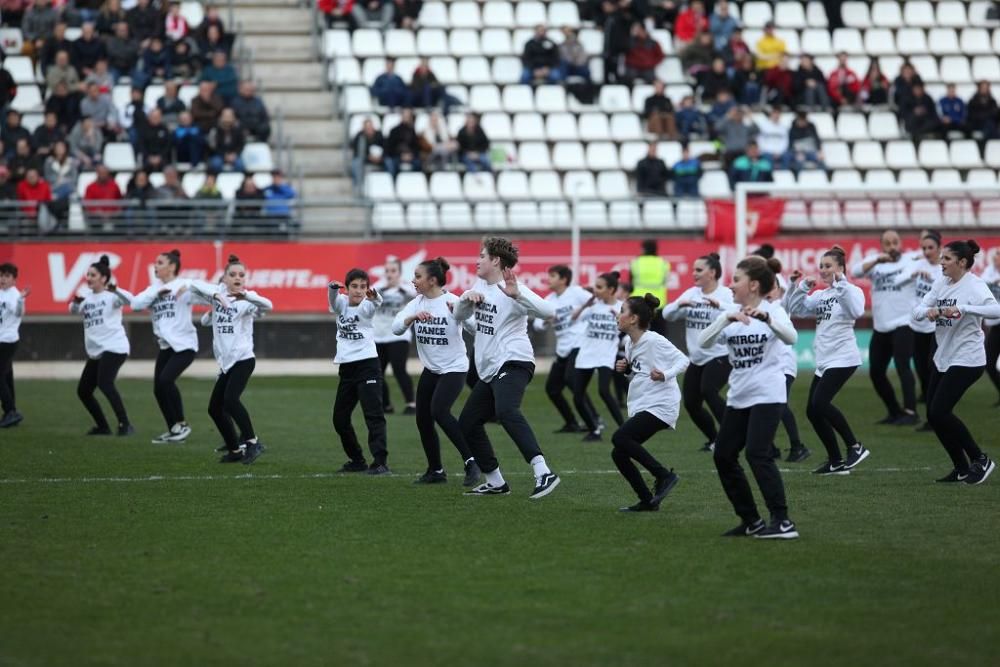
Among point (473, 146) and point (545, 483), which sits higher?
point (473, 146)

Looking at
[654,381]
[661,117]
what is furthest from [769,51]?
[654,381]

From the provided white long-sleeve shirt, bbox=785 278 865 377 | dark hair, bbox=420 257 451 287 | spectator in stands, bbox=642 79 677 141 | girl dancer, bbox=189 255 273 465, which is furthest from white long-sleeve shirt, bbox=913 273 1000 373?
spectator in stands, bbox=642 79 677 141

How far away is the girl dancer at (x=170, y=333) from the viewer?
15.9 meters

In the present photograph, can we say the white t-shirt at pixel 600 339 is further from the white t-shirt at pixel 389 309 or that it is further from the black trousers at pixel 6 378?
the black trousers at pixel 6 378

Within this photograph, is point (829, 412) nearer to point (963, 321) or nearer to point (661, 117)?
point (963, 321)

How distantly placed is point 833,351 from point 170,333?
24.0 ft

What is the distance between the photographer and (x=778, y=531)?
9641 mm

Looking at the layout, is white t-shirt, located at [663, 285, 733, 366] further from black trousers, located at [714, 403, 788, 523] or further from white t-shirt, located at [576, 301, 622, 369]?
black trousers, located at [714, 403, 788, 523]

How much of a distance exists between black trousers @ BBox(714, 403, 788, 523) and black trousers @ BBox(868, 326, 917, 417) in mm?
8620

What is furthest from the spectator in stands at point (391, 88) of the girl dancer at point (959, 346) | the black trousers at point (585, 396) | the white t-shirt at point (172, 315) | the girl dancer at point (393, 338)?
the girl dancer at point (959, 346)

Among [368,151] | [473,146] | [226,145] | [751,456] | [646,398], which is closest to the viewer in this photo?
[751,456]

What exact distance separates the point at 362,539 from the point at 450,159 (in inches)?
777

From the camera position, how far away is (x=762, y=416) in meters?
9.52

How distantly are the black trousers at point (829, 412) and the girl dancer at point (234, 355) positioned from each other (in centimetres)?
534
